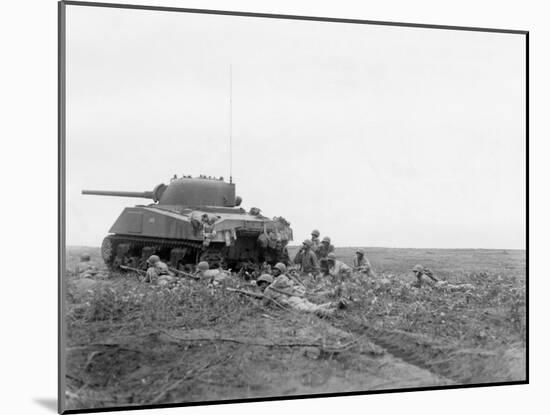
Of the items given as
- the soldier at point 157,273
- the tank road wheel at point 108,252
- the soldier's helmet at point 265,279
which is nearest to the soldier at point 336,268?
the soldier's helmet at point 265,279

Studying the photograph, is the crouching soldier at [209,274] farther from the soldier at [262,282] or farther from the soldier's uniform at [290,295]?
the soldier's uniform at [290,295]

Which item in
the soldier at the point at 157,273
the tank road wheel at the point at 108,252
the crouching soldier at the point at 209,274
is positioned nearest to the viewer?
the tank road wheel at the point at 108,252

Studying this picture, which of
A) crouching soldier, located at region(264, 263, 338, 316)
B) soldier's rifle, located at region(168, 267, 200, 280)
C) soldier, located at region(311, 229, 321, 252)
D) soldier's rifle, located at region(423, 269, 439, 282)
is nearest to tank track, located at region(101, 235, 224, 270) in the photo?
soldier's rifle, located at region(168, 267, 200, 280)

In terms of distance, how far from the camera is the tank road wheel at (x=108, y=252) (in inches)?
385

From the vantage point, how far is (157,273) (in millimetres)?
10008

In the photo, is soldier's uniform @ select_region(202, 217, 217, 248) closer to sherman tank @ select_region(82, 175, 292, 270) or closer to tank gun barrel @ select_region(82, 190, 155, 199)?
sherman tank @ select_region(82, 175, 292, 270)

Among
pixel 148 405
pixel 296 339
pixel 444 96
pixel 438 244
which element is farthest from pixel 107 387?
pixel 444 96

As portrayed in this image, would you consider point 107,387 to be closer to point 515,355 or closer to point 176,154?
point 176,154

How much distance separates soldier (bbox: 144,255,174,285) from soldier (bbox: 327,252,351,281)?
1.50 metres

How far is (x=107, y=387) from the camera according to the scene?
31.7 feet

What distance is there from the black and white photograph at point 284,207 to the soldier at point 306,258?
3cm

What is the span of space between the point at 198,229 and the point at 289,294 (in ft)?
3.31

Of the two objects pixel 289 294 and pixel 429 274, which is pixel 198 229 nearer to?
pixel 289 294

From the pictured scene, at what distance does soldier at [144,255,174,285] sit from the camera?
9984 millimetres
